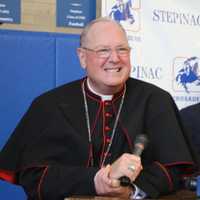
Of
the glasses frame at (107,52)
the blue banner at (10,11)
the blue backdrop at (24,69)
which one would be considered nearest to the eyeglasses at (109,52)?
the glasses frame at (107,52)

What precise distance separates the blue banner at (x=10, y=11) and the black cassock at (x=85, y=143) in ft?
3.88

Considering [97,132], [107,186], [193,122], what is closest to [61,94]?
[97,132]

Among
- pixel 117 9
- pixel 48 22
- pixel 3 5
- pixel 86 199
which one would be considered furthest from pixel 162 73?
pixel 86 199

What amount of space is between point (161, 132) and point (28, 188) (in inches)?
24.4

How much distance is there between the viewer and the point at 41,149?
2.31m

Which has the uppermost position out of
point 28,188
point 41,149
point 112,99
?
point 112,99

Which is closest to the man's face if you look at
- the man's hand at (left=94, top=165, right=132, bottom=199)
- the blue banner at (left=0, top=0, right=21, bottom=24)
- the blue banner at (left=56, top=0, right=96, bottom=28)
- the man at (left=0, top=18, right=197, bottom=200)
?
the man at (left=0, top=18, right=197, bottom=200)

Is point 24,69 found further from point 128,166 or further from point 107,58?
point 128,166

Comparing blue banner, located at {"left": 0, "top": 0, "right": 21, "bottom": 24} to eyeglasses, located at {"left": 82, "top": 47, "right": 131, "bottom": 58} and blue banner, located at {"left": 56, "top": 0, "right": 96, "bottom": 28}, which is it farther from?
eyeglasses, located at {"left": 82, "top": 47, "right": 131, "bottom": 58}

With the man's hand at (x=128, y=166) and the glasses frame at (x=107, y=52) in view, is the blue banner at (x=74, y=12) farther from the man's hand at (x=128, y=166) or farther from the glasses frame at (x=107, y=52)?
the man's hand at (x=128, y=166)

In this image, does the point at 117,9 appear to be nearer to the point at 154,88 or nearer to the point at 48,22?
the point at 48,22

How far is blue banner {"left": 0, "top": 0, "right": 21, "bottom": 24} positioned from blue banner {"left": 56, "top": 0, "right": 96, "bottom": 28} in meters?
0.30

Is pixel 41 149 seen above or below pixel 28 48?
below

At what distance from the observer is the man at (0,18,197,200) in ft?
7.16
